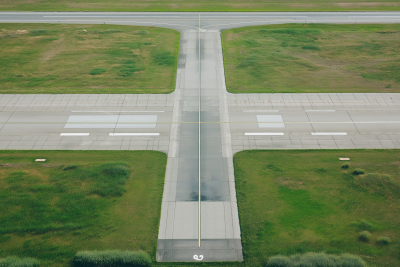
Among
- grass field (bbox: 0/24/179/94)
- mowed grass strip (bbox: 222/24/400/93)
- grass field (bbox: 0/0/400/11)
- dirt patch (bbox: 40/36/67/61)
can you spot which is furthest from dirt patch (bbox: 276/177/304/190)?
grass field (bbox: 0/0/400/11)

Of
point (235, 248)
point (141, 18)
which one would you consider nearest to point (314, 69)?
point (235, 248)

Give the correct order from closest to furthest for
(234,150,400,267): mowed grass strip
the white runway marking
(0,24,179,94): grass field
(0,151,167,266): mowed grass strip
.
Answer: (234,150,400,267): mowed grass strip → (0,151,167,266): mowed grass strip → the white runway marking → (0,24,179,94): grass field

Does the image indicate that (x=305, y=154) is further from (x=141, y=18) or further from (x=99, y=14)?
(x=99, y=14)

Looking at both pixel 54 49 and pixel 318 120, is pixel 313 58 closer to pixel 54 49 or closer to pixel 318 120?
pixel 318 120

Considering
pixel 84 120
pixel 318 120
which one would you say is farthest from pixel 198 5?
pixel 318 120

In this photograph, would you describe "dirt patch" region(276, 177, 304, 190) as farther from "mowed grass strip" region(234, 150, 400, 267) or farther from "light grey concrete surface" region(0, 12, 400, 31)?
"light grey concrete surface" region(0, 12, 400, 31)
